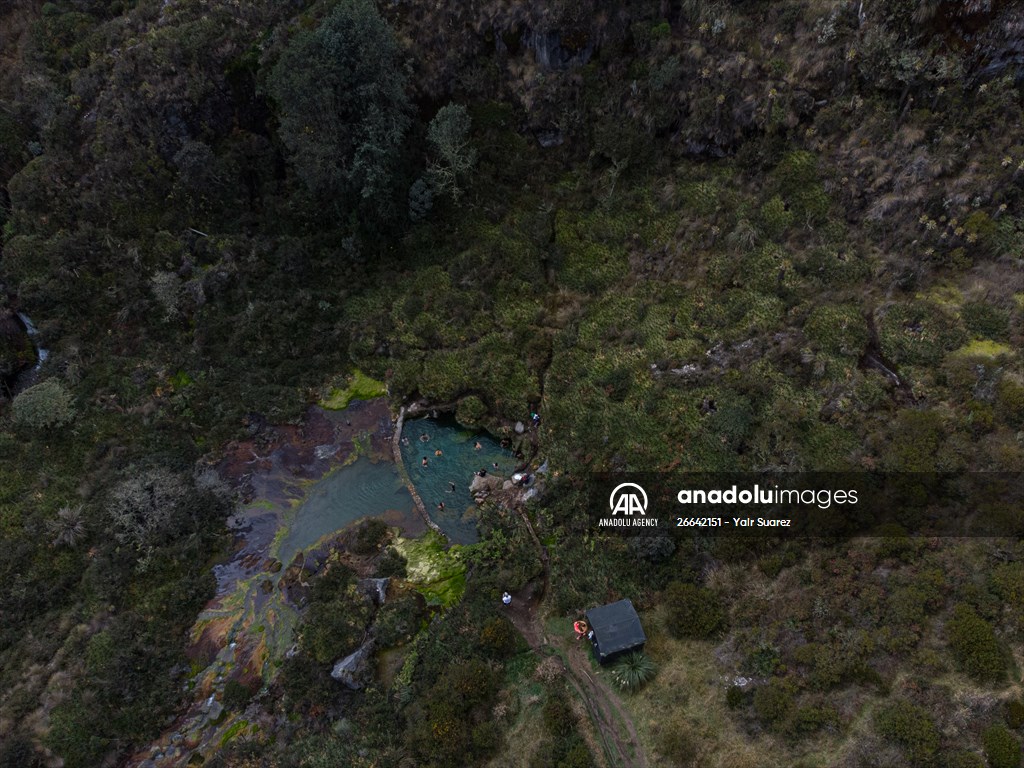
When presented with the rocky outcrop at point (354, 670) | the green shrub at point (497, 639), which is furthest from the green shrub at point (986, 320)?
the rocky outcrop at point (354, 670)

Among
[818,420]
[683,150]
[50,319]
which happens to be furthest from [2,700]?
[683,150]

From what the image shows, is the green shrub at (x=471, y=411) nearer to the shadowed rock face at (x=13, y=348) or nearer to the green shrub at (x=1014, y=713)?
the green shrub at (x=1014, y=713)

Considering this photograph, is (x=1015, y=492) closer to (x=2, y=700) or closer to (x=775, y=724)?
(x=775, y=724)

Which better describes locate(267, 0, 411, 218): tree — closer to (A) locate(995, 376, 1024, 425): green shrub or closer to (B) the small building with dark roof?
(B) the small building with dark roof

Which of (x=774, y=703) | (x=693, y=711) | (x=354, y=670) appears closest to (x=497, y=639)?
(x=354, y=670)

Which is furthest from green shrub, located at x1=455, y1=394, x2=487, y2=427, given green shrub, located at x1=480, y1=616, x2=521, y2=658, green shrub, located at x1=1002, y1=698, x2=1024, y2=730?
green shrub, located at x1=1002, y1=698, x2=1024, y2=730

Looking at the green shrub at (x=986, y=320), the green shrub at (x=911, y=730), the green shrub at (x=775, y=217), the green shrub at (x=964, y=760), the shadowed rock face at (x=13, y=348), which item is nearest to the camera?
the green shrub at (x=964, y=760)
